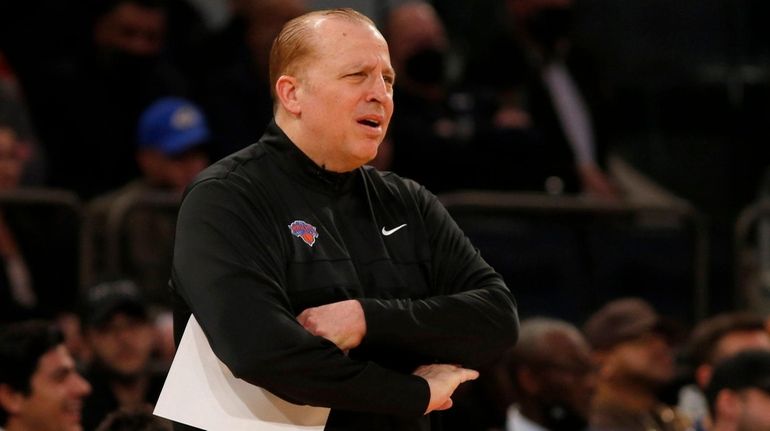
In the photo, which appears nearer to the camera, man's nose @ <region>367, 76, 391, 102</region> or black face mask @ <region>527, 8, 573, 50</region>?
man's nose @ <region>367, 76, 391, 102</region>

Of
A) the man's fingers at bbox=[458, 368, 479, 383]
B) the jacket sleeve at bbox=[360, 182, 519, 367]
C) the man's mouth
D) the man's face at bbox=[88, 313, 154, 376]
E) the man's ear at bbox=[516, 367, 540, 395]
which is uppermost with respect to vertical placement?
the man's mouth

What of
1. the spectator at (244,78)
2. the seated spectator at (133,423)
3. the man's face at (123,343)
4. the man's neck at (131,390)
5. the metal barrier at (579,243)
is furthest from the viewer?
the spectator at (244,78)

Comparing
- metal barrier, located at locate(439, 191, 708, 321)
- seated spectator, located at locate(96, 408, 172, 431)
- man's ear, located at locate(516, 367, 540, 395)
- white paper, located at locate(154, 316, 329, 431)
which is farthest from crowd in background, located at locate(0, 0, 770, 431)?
white paper, located at locate(154, 316, 329, 431)

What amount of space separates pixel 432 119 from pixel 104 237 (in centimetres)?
195

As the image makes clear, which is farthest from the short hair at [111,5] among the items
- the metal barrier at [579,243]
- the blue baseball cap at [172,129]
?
the metal barrier at [579,243]

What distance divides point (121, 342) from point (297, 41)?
341 cm

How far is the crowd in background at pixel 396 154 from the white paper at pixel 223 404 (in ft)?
7.55

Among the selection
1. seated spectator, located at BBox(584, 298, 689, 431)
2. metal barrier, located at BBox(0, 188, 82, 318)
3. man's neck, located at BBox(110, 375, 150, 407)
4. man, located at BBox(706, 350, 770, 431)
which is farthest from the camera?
seated spectator, located at BBox(584, 298, 689, 431)

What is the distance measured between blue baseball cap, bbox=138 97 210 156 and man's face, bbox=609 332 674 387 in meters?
2.35

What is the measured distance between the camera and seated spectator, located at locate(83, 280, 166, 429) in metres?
6.28

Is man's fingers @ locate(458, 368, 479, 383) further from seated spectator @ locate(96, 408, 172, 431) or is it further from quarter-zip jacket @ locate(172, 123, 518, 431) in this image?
seated spectator @ locate(96, 408, 172, 431)

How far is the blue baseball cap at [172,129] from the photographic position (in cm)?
726

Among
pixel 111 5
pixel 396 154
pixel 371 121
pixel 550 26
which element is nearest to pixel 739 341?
pixel 396 154

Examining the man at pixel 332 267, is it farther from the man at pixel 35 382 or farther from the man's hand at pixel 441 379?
the man at pixel 35 382
